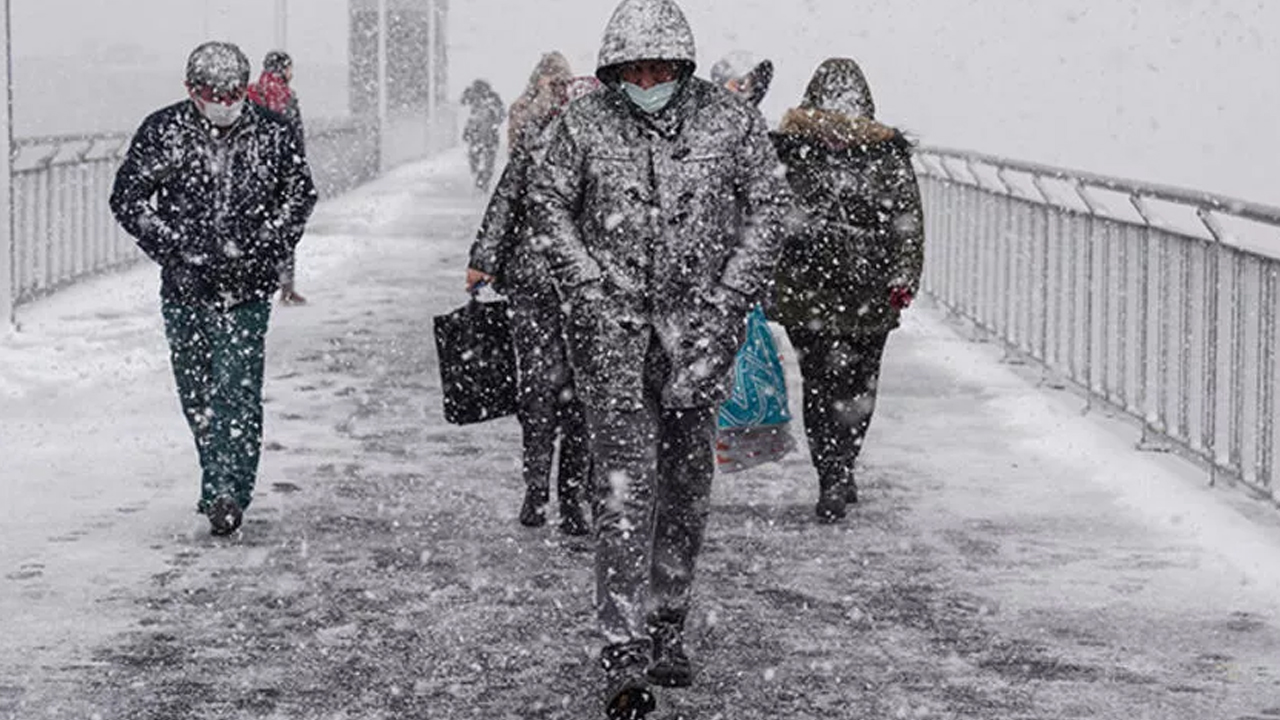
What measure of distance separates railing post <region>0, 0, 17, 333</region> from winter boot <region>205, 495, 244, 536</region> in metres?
7.25

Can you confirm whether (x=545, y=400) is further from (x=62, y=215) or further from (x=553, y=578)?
(x=62, y=215)

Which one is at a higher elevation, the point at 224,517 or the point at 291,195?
the point at 291,195

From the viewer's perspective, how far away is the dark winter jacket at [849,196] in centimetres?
842

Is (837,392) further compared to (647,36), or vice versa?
(837,392)

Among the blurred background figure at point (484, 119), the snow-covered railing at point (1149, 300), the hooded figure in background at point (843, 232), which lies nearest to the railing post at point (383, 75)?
the blurred background figure at point (484, 119)

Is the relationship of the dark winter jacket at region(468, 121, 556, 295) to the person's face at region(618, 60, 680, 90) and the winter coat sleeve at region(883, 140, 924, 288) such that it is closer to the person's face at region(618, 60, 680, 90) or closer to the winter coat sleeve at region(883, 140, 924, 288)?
the winter coat sleeve at region(883, 140, 924, 288)

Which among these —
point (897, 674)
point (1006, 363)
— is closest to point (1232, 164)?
point (1006, 363)

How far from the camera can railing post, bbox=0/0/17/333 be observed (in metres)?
15.4

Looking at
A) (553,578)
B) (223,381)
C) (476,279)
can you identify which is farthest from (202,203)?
(553,578)

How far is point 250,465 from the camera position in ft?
27.9

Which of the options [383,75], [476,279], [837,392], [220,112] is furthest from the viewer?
[383,75]

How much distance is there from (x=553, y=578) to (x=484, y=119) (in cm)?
3076

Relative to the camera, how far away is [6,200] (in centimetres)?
1573

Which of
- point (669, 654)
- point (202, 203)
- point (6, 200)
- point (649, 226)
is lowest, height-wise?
point (669, 654)
